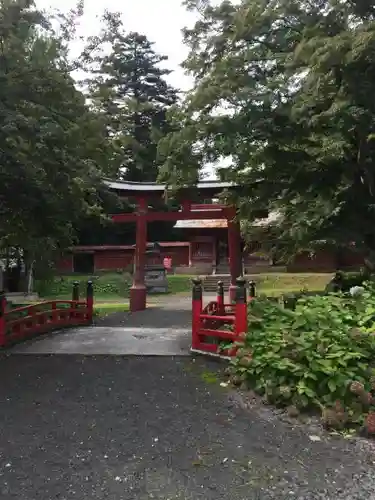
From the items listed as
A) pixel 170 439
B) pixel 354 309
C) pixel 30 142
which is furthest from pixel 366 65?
pixel 170 439

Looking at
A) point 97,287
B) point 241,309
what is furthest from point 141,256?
point 241,309

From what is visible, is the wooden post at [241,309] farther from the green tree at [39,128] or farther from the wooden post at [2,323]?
the wooden post at [2,323]

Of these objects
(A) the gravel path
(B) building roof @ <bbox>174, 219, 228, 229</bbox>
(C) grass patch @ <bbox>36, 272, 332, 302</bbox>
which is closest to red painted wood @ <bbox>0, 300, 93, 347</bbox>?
(A) the gravel path

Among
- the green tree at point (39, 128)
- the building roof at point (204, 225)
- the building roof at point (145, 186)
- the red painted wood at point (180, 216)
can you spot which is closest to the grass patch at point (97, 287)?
the building roof at point (204, 225)

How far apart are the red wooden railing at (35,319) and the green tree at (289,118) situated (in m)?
4.24

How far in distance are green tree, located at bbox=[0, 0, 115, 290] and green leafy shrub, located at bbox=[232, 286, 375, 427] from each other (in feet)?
13.8

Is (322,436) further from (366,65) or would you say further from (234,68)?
(234,68)

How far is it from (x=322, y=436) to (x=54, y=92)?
5.93m

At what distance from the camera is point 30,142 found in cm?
715

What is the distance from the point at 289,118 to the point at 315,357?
459 centimetres

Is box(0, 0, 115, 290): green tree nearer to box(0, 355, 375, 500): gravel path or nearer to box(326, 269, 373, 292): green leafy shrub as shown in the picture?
box(0, 355, 375, 500): gravel path

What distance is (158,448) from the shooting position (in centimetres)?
461

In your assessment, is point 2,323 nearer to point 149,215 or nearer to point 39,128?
point 39,128

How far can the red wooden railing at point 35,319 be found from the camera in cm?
968
